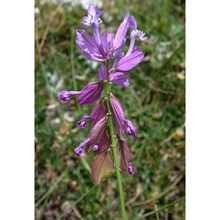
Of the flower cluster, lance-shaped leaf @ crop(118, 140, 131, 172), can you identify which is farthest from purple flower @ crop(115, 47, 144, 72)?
lance-shaped leaf @ crop(118, 140, 131, 172)

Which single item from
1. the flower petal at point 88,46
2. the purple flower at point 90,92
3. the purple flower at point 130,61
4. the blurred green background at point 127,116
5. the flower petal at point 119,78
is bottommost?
the blurred green background at point 127,116

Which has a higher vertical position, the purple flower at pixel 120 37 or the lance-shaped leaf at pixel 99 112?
the purple flower at pixel 120 37

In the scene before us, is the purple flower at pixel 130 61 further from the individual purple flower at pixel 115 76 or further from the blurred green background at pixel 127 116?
the blurred green background at pixel 127 116

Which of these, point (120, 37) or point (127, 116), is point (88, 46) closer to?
point (120, 37)

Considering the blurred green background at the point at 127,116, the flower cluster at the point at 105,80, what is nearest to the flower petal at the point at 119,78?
the flower cluster at the point at 105,80

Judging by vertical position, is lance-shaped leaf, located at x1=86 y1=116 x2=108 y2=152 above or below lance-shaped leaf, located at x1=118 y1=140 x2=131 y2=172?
above

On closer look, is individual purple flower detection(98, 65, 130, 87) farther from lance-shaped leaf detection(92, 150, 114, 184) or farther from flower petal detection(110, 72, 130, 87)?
lance-shaped leaf detection(92, 150, 114, 184)

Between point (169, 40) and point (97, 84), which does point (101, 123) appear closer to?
point (97, 84)

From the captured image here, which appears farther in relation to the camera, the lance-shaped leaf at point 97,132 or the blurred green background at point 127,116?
the blurred green background at point 127,116
